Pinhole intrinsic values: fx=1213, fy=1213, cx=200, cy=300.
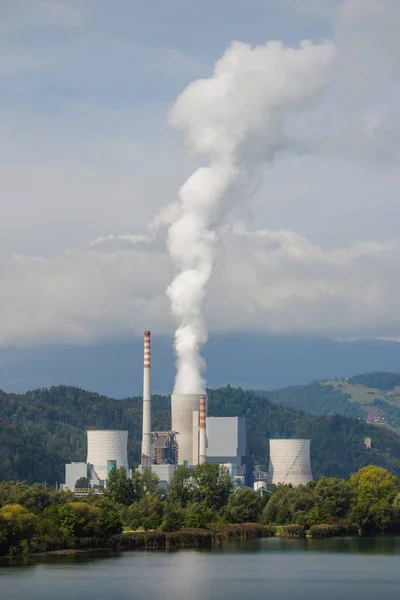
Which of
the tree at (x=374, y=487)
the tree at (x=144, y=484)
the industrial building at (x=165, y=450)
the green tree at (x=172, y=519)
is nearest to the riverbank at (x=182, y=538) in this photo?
the green tree at (x=172, y=519)

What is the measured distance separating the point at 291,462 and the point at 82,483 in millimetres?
23304

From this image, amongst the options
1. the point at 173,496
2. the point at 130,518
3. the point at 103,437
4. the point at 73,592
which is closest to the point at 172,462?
the point at 103,437

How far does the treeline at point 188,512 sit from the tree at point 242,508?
71mm

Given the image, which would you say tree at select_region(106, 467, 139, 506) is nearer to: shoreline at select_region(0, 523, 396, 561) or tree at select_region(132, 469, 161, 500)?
tree at select_region(132, 469, 161, 500)

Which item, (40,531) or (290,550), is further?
(290,550)

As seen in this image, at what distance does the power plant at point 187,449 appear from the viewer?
406ft

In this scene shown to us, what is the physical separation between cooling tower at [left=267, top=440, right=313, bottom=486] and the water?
6201cm

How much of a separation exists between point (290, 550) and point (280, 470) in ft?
208

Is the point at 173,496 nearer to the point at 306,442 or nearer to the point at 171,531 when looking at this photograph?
the point at 171,531

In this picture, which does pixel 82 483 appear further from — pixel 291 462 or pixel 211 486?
pixel 211 486

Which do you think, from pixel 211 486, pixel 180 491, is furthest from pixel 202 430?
pixel 180 491

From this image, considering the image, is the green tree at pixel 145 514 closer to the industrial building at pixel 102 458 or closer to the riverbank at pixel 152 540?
the riverbank at pixel 152 540

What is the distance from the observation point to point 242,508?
87.2 meters

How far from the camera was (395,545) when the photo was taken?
3009 inches
